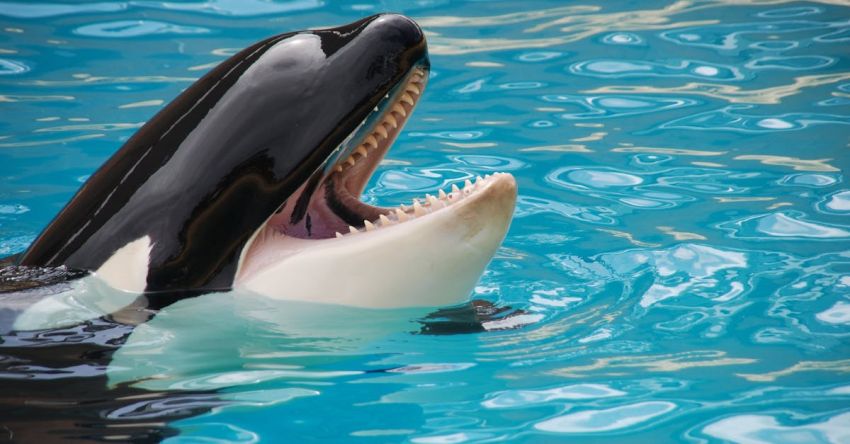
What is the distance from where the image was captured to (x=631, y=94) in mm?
8508

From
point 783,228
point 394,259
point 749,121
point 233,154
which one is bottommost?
point 783,228

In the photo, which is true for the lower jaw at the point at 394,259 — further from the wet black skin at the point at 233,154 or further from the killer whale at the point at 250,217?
the wet black skin at the point at 233,154

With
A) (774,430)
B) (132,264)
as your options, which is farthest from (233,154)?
(774,430)

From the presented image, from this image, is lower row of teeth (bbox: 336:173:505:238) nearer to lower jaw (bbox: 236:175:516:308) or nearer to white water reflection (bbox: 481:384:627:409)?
lower jaw (bbox: 236:175:516:308)

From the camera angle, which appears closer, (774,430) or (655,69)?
(774,430)

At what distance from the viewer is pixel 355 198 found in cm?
449

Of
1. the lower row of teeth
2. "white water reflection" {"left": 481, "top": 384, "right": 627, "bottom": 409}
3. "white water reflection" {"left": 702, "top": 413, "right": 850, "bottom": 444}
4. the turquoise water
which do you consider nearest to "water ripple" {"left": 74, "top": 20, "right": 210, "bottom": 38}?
the turquoise water

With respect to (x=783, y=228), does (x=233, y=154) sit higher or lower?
higher

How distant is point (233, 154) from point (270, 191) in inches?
7.1

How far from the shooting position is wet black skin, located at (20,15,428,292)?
3992 mm

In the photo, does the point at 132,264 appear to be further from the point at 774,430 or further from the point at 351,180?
the point at 774,430

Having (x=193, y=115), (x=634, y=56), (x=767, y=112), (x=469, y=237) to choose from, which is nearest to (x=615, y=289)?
(x=469, y=237)

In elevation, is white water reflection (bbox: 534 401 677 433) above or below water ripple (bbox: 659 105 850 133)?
below

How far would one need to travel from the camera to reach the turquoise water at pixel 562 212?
4070 mm
